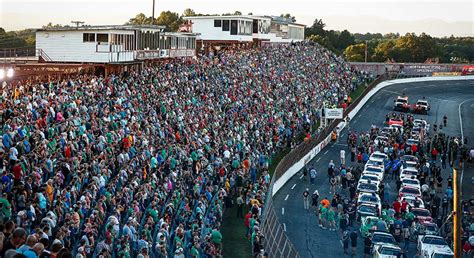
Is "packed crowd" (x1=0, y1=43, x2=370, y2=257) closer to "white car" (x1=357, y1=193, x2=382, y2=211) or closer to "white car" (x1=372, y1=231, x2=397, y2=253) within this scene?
"white car" (x1=372, y1=231, x2=397, y2=253)

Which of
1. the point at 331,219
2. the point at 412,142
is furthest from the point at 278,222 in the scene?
the point at 412,142

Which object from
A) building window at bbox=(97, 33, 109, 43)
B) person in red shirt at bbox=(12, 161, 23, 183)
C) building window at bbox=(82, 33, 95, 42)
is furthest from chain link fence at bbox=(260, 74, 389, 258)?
building window at bbox=(82, 33, 95, 42)

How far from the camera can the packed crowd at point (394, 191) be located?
116 feet

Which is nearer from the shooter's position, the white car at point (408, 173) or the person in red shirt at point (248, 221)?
the person in red shirt at point (248, 221)

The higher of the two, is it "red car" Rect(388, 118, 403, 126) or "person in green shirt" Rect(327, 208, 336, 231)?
"red car" Rect(388, 118, 403, 126)

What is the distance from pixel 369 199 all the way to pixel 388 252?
27.9 ft

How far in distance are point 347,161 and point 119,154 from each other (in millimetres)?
26335

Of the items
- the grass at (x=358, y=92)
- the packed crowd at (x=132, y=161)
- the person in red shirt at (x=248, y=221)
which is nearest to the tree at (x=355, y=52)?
the grass at (x=358, y=92)

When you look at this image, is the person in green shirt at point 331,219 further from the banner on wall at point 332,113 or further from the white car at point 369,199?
the banner on wall at point 332,113

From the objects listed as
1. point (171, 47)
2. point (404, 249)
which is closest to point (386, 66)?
point (171, 47)

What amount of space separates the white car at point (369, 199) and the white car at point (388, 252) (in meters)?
7.28

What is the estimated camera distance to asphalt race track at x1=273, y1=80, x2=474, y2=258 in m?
34.9

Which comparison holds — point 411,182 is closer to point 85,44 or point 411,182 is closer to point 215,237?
point 85,44

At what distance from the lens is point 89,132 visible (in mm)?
29906
